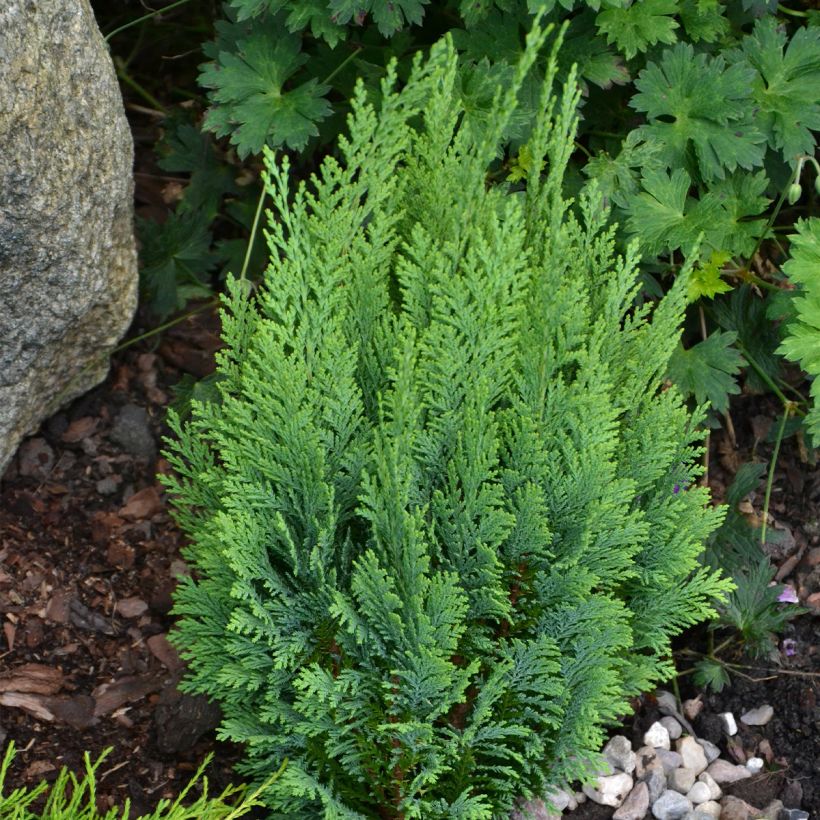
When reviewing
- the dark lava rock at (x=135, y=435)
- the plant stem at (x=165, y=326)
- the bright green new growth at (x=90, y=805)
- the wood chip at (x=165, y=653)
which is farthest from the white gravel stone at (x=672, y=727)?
the plant stem at (x=165, y=326)

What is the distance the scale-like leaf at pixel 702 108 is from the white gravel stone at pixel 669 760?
1573 millimetres

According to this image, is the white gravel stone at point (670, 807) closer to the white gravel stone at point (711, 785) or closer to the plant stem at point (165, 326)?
the white gravel stone at point (711, 785)

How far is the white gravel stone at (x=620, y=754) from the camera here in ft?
9.53

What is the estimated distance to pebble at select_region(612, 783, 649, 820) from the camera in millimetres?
2809

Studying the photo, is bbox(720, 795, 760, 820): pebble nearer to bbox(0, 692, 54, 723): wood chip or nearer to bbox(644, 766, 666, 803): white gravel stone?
bbox(644, 766, 666, 803): white gravel stone

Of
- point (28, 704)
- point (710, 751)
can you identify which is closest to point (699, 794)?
point (710, 751)

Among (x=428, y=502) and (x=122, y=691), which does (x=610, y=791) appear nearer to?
(x=428, y=502)

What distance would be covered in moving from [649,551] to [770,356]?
3.64ft

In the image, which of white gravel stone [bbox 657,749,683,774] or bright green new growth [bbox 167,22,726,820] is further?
white gravel stone [bbox 657,749,683,774]

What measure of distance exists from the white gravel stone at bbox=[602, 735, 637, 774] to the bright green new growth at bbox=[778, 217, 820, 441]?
40.6 inches

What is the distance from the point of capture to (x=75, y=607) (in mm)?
3145

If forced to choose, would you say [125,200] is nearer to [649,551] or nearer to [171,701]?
[171,701]

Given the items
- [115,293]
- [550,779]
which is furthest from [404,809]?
[115,293]

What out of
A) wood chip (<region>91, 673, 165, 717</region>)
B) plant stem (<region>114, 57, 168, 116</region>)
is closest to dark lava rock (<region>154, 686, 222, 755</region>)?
wood chip (<region>91, 673, 165, 717</region>)
